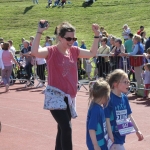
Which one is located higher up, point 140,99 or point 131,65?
point 131,65

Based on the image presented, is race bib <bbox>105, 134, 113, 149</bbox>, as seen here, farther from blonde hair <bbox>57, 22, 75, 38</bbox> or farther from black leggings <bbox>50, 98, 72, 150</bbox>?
blonde hair <bbox>57, 22, 75, 38</bbox>

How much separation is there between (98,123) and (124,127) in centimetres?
49

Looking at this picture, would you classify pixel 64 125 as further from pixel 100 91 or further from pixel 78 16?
pixel 78 16

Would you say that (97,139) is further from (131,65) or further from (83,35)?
(83,35)

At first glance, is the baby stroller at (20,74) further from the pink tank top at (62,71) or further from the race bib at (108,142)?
the race bib at (108,142)

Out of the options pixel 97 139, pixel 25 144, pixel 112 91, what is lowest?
pixel 25 144

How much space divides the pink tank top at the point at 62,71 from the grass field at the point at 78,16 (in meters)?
31.8

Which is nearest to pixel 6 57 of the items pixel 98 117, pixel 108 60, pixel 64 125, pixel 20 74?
pixel 20 74

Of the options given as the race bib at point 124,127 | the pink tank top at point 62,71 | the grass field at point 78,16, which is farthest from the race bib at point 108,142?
the grass field at point 78,16

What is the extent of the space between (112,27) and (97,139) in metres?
36.4

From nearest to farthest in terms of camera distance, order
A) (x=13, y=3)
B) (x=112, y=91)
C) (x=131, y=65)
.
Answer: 1. (x=112, y=91)
2. (x=131, y=65)
3. (x=13, y=3)

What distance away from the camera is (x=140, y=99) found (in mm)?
13102

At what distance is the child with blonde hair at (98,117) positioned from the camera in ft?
17.2

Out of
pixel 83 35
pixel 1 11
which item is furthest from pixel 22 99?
pixel 1 11
